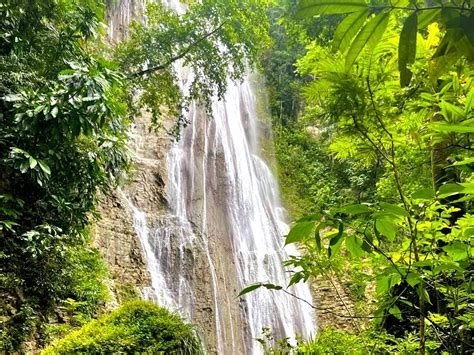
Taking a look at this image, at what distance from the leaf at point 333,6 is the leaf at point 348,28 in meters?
0.01

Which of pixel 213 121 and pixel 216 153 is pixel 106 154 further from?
pixel 213 121

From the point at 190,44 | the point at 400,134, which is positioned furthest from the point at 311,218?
the point at 190,44

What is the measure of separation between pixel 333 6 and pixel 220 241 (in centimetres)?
944

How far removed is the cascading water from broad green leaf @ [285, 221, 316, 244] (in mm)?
7221

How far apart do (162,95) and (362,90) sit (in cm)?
615

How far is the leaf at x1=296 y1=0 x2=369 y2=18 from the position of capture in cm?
71

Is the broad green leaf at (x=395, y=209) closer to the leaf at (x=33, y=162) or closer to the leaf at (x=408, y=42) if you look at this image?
the leaf at (x=408, y=42)

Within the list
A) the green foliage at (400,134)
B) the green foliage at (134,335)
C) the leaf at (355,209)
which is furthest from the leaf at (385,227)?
the green foliage at (134,335)

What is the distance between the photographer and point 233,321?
830 cm

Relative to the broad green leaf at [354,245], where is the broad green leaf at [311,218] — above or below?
above

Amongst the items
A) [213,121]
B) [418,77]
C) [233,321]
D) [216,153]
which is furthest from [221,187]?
[418,77]

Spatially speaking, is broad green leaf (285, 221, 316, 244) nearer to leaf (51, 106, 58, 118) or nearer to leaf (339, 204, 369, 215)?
leaf (339, 204, 369, 215)

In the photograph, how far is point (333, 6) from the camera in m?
0.71

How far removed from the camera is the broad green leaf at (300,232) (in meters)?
0.81
